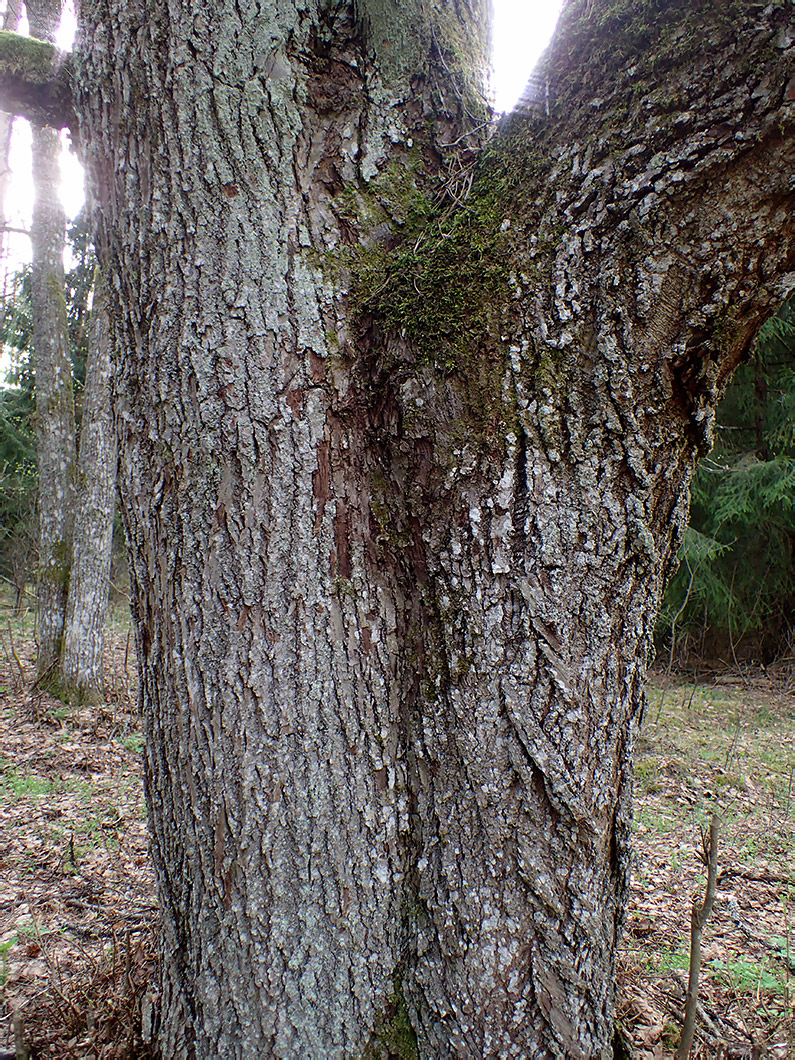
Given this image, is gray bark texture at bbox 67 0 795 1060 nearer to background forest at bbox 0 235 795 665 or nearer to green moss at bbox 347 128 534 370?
green moss at bbox 347 128 534 370

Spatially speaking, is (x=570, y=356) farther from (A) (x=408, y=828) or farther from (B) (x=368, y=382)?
(A) (x=408, y=828)

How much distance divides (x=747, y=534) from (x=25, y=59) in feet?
27.7

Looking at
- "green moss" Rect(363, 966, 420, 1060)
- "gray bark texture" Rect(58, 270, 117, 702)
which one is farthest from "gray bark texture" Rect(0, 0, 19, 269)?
"green moss" Rect(363, 966, 420, 1060)

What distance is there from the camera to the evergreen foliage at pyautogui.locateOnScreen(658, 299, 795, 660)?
24.4 feet

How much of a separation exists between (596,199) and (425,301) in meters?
0.42

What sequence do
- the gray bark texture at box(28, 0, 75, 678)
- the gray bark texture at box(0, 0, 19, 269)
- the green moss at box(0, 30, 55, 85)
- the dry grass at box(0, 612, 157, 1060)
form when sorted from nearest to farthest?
the green moss at box(0, 30, 55, 85)
the dry grass at box(0, 612, 157, 1060)
the gray bark texture at box(28, 0, 75, 678)
the gray bark texture at box(0, 0, 19, 269)

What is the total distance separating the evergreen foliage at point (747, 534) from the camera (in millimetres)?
7426

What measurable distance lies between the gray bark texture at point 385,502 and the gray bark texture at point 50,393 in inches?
193

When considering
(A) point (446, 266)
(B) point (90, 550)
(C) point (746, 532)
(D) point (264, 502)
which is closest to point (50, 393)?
(B) point (90, 550)

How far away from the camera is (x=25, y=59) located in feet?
5.59

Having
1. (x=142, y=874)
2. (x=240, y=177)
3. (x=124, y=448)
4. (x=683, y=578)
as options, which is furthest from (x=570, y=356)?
(x=683, y=578)

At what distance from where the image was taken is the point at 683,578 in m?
7.91

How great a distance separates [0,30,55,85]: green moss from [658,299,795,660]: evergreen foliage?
7197 millimetres

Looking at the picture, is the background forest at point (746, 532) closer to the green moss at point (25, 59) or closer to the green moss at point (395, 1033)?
the green moss at point (395, 1033)
